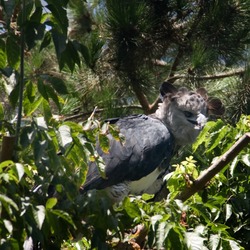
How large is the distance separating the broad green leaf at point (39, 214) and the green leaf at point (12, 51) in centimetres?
47

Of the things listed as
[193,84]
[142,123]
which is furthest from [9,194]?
[193,84]

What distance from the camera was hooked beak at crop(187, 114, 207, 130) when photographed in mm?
4109

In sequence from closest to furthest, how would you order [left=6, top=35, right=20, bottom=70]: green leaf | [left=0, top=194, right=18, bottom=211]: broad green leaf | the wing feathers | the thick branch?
[left=0, top=194, right=18, bottom=211]: broad green leaf
[left=6, top=35, right=20, bottom=70]: green leaf
the thick branch
the wing feathers

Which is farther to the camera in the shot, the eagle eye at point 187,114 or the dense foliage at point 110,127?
the eagle eye at point 187,114

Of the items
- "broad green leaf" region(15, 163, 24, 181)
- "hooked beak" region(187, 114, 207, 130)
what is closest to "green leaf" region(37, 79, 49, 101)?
"broad green leaf" region(15, 163, 24, 181)

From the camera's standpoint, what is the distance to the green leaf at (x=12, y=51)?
2311 mm

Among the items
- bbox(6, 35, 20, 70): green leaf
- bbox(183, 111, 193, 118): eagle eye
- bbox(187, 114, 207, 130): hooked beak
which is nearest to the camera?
bbox(6, 35, 20, 70): green leaf

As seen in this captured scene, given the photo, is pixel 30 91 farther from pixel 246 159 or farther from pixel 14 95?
pixel 246 159

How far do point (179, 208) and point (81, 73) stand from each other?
110 inches

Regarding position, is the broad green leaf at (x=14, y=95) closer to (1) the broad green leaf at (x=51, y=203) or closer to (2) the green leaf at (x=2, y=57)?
(2) the green leaf at (x=2, y=57)

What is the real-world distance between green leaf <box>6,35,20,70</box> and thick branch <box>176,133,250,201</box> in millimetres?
832

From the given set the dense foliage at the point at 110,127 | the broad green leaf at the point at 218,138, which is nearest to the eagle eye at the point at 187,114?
the dense foliage at the point at 110,127

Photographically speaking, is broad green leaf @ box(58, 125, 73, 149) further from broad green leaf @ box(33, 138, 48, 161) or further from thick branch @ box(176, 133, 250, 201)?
thick branch @ box(176, 133, 250, 201)

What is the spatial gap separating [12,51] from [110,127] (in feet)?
1.47
